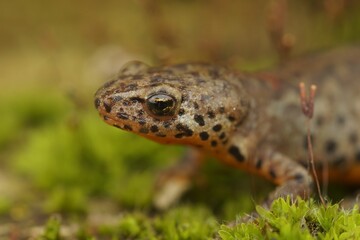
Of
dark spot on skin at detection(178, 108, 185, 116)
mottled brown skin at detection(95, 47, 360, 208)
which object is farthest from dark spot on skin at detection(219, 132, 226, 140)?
dark spot on skin at detection(178, 108, 185, 116)

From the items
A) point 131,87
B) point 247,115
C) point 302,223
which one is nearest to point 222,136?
point 247,115

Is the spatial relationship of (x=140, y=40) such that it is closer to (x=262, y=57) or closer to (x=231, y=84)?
(x=262, y=57)

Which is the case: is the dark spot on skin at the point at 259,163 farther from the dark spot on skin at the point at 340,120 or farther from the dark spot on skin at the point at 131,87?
the dark spot on skin at the point at 131,87

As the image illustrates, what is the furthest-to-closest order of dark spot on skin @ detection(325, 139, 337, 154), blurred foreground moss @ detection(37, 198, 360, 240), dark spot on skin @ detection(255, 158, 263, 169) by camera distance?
1. dark spot on skin @ detection(325, 139, 337, 154)
2. dark spot on skin @ detection(255, 158, 263, 169)
3. blurred foreground moss @ detection(37, 198, 360, 240)

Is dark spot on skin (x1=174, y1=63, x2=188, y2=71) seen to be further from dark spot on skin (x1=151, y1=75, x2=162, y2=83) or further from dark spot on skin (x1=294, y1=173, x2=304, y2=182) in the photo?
dark spot on skin (x1=294, y1=173, x2=304, y2=182)

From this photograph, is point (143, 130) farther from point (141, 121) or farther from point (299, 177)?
point (299, 177)
